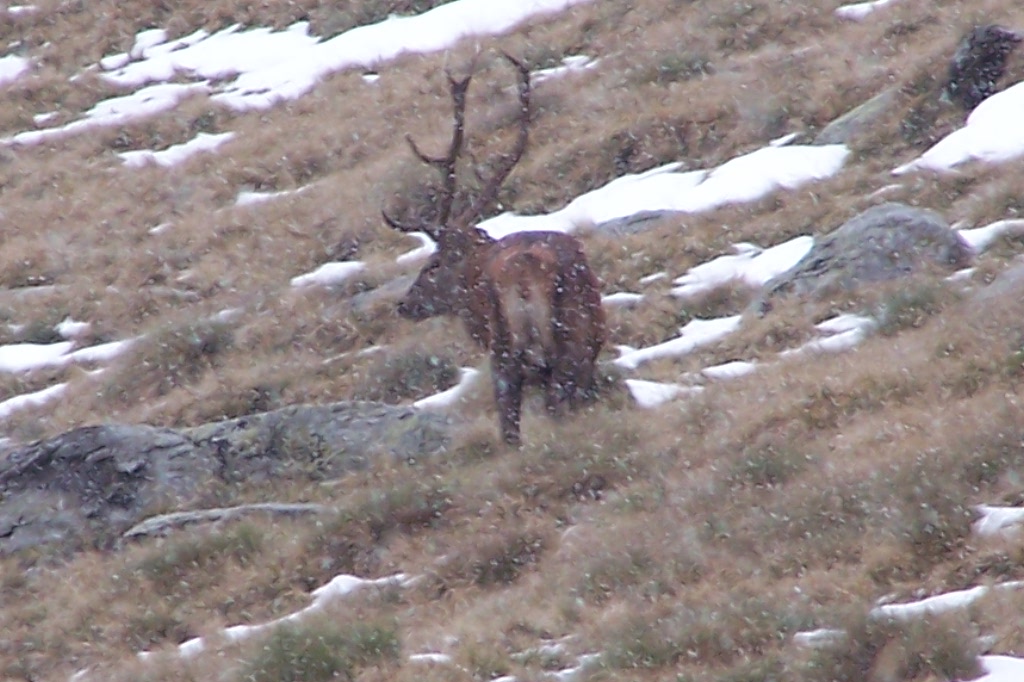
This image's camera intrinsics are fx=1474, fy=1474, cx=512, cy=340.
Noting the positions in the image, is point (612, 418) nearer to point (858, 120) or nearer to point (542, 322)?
point (542, 322)

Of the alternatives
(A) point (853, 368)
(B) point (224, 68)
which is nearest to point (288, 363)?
(A) point (853, 368)

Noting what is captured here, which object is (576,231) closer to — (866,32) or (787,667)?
(866,32)

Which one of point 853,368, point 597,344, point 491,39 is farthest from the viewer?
point 491,39

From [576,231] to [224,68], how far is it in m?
10.6

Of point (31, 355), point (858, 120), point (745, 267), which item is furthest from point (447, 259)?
point (31, 355)

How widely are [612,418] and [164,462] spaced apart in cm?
319

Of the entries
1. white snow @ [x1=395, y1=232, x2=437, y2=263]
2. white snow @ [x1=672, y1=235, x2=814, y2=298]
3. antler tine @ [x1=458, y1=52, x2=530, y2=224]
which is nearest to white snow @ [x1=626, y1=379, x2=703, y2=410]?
antler tine @ [x1=458, y1=52, x2=530, y2=224]

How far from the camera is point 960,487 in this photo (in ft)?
21.6

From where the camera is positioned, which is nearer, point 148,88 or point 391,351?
point 391,351

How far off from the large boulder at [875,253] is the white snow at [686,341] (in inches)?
13.9

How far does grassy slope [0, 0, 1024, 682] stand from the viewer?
632 centimetres

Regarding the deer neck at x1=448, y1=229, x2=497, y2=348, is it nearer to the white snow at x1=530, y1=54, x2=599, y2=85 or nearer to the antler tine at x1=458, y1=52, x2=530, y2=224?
the antler tine at x1=458, y1=52, x2=530, y2=224

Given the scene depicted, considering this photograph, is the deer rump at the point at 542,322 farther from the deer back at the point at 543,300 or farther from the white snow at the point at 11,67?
the white snow at the point at 11,67

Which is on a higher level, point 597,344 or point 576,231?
point 597,344
